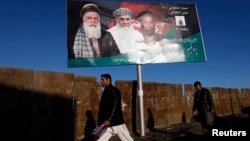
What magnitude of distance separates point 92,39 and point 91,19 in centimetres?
76

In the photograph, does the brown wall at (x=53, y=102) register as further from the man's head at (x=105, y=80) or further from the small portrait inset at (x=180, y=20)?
the small portrait inset at (x=180, y=20)

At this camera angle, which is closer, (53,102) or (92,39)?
(53,102)

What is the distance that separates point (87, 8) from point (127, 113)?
3.93 m

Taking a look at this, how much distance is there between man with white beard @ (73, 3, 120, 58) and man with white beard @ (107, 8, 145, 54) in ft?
0.72

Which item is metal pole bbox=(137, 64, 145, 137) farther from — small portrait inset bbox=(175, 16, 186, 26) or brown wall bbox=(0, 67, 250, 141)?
small portrait inset bbox=(175, 16, 186, 26)

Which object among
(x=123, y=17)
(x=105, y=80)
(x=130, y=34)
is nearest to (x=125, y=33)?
(x=130, y=34)

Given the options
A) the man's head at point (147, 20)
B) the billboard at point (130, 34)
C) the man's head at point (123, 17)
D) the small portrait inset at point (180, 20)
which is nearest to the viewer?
the billboard at point (130, 34)

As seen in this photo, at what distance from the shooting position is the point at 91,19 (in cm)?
1082

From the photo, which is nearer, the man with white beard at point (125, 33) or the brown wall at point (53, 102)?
the brown wall at point (53, 102)

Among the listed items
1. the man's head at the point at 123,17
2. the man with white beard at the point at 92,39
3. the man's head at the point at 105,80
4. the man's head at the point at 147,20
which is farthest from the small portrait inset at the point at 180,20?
the man's head at the point at 105,80

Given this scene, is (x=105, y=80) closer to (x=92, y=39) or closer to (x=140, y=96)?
(x=140, y=96)

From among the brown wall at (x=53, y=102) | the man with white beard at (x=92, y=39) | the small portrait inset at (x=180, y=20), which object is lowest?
the brown wall at (x=53, y=102)

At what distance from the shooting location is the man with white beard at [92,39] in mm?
10297

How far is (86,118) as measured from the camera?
31.1 ft
